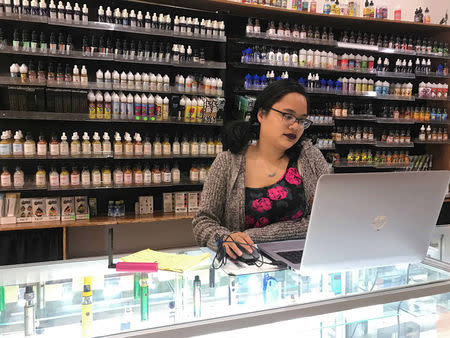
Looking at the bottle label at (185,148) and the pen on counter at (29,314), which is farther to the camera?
the bottle label at (185,148)

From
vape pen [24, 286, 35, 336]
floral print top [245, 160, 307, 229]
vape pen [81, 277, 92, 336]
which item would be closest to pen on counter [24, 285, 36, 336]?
vape pen [24, 286, 35, 336]

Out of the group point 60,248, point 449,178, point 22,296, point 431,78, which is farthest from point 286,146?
point 431,78

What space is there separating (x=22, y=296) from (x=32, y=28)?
318 cm

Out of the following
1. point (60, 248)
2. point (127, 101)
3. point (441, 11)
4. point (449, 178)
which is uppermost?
point (441, 11)

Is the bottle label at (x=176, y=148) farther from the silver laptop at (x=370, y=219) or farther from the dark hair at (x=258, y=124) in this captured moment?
the silver laptop at (x=370, y=219)

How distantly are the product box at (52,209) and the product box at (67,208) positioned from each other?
4 centimetres

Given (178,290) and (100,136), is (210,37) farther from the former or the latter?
(178,290)

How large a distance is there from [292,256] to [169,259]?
42 centimetres

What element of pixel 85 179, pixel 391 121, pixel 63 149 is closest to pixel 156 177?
pixel 85 179

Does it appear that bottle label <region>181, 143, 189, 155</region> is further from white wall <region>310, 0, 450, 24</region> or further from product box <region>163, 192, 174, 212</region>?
white wall <region>310, 0, 450, 24</region>

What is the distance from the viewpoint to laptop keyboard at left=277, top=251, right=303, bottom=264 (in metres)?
1.33

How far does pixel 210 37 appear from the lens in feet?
12.5

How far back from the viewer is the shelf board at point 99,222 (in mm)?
3316

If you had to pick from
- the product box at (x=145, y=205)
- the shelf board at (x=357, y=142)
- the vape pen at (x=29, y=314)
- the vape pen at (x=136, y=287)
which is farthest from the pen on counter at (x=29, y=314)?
the shelf board at (x=357, y=142)
